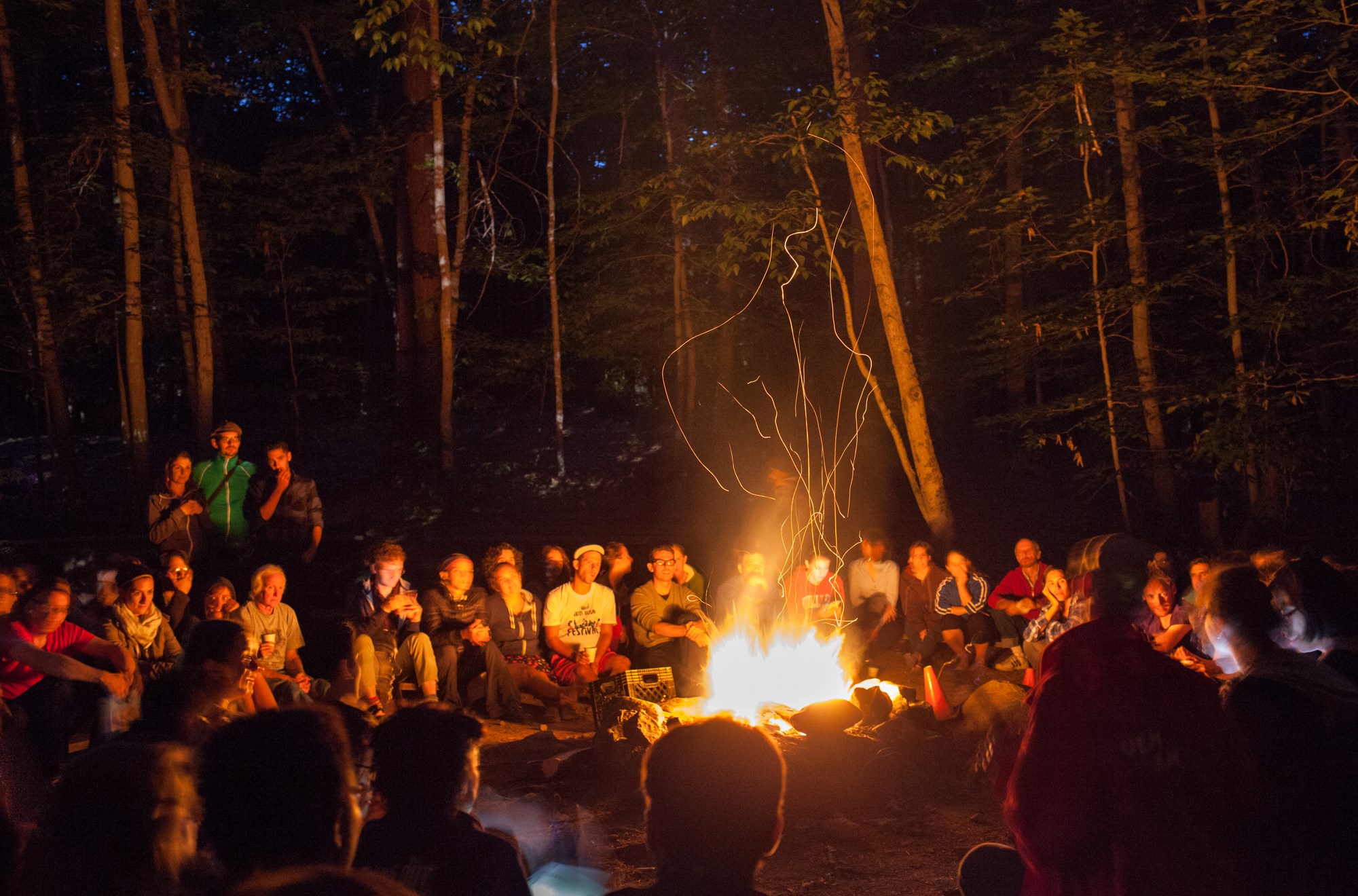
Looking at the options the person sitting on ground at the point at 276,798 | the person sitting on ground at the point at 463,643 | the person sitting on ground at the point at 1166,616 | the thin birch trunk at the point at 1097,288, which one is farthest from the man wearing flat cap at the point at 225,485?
the thin birch trunk at the point at 1097,288

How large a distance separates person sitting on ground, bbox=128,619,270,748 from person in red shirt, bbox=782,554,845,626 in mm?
6092

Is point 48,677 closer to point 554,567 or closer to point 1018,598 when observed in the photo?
point 554,567

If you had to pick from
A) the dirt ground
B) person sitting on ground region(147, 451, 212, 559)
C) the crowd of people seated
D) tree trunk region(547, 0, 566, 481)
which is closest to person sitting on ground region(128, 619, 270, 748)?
the crowd of people seated

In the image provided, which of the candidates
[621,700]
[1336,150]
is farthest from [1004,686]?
[1336,150]

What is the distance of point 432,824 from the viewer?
2.52m

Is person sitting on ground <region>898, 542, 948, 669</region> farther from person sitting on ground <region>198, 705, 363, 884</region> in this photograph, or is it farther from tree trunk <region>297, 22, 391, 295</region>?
tree trunk <region>297, 22, 391, 295</region>

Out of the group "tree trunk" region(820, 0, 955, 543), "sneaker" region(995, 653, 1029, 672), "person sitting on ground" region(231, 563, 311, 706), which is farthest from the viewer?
"tree trunk" region(820, 0, 955, 543)

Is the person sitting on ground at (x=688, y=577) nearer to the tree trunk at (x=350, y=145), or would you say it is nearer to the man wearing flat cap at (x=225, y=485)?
the man wearing flat cap at (x=225, y=485)

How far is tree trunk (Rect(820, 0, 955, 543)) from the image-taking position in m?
11.1

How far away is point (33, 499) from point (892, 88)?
19150mm

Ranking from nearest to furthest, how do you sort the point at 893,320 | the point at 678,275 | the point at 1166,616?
the point at 1166,616, the point at 893,320, the point at 678,275

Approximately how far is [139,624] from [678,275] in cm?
1106

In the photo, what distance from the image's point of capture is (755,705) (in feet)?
24.8

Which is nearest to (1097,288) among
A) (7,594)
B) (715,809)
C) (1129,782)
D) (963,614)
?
(963,614)
